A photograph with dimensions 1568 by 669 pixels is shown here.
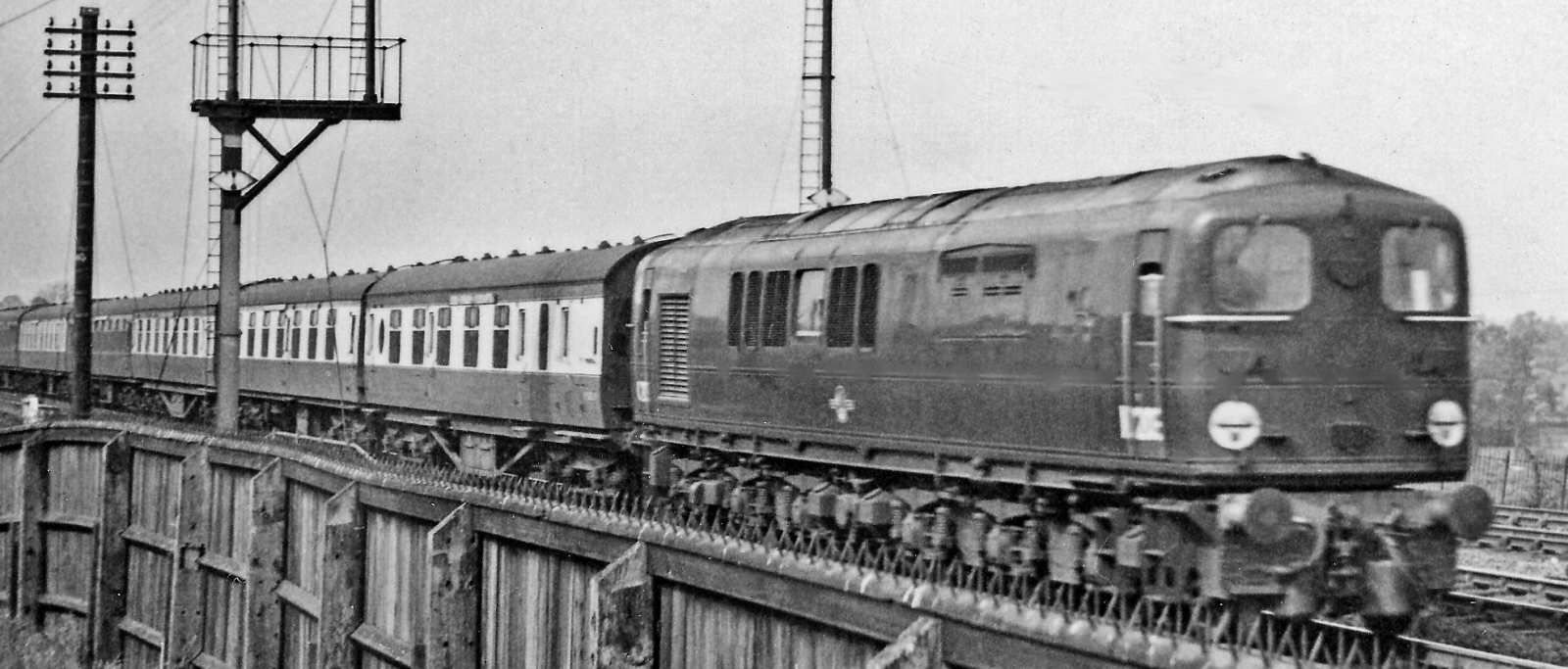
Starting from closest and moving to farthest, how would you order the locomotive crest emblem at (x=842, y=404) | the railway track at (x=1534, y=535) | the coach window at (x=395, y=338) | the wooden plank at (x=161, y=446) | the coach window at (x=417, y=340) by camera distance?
the locomotive crest emblem at (x=842, y=404) → the railway track at (x=1534, y=535) → the wooden plank at (x=161, y=446) → the coach window at (x=417, y=340) → the coach window at (x=395, y=338)

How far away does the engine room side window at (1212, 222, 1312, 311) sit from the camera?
9.92 meters

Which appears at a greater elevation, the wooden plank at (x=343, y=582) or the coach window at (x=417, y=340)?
the coach window at (x=417, y=340)

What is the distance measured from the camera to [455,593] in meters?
13.5

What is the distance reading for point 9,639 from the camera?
25.1 metres

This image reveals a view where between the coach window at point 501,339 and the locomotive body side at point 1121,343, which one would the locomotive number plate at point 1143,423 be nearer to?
the locomotive body side at point 1121,343

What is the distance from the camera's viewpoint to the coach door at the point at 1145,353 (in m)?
9.93

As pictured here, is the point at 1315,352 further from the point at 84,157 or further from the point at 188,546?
the point at 84,157

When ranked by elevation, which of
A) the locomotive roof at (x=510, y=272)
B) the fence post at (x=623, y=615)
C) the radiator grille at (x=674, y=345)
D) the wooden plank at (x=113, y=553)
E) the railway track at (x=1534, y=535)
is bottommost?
the wooden plank at (x=113, y=553)

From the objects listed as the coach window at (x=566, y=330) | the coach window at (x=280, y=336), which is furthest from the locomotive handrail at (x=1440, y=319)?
the coach window at (x=280, y=336)

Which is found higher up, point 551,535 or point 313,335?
point 313,335

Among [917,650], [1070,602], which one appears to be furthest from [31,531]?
[1070,602]

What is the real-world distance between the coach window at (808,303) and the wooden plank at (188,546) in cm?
1122

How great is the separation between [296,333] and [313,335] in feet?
4.04

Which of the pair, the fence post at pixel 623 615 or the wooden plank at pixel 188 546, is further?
the wooden plank at pixel 188 546
